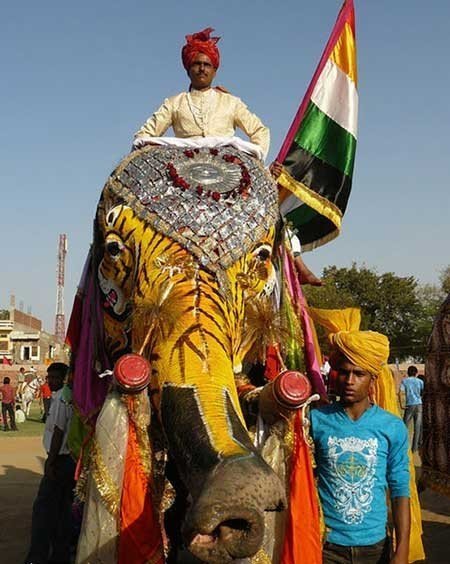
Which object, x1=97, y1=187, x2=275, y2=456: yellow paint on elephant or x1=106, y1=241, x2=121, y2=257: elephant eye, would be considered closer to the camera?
x1=97, y1=187, x2=275, y2=456: yellow paint on elephant

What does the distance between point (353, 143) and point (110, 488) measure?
11.2 ft

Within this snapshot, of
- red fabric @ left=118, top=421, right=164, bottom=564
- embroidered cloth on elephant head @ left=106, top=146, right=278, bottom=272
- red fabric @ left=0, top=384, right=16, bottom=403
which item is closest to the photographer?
red fabric @ left=118, top=421, right=164, bottom=564

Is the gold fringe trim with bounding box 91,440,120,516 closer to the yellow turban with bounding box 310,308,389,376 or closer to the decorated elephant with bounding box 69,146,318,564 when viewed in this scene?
the decorated elephant with bounding box 69,146,318,564

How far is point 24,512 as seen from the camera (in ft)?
25.8

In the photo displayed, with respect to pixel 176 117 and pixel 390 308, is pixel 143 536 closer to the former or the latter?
pixel 176 117

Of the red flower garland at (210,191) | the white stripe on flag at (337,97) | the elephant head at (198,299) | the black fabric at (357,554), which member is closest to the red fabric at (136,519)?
the elephant head at (198,299)

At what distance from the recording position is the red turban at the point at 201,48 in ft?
15.7

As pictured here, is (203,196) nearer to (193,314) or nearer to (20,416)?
(193,314)

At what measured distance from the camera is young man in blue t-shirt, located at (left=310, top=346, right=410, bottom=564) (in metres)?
3.28

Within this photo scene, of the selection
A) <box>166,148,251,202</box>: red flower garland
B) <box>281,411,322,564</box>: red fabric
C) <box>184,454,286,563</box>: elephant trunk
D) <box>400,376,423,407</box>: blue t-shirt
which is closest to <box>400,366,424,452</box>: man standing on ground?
<box>400,376,423,407</box>: blue t-shirt

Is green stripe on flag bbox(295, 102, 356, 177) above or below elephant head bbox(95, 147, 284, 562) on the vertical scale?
above

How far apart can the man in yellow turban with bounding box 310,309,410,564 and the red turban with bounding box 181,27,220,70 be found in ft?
7.45

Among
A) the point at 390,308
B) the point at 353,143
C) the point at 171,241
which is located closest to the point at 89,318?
the point at 171,241

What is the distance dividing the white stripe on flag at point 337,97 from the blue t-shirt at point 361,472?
281cm
